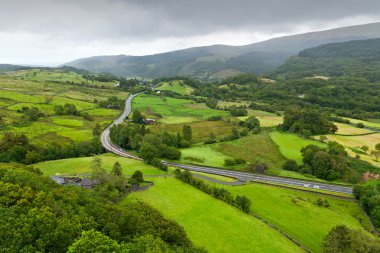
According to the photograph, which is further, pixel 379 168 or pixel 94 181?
pixel 379 168

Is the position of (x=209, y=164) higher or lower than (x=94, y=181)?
lower

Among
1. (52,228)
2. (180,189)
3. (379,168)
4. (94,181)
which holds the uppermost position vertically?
(52,228)

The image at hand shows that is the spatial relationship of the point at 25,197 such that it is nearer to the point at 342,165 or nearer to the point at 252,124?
the point at 342,165

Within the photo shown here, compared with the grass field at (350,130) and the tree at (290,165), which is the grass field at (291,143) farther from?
the grass field at (350,130)

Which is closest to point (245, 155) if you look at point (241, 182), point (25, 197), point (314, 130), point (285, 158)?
point (285, 158)

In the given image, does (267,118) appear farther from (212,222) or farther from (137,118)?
(212,222)

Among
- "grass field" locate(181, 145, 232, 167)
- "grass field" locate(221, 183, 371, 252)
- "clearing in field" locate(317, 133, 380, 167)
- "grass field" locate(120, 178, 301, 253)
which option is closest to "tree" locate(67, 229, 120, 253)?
"grass field" locate(120, 178, 301, 253)

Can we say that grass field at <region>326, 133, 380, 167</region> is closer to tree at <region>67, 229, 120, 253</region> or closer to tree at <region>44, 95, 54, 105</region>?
tree at <region>67, 229, 120, 253</region>
